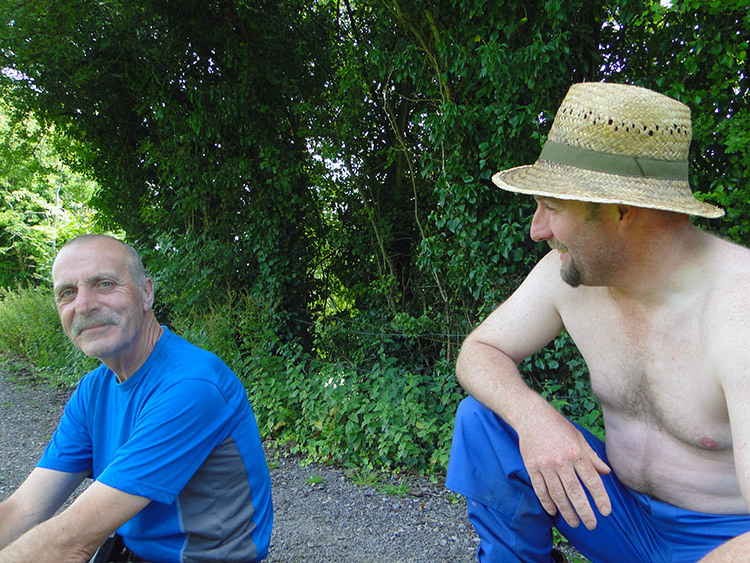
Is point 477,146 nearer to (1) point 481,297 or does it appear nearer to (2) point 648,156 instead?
(1) point 481,297

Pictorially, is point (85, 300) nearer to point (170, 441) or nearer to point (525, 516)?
point (170, 441)

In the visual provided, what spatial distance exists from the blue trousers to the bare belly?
5 centimetres

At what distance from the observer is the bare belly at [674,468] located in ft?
5.76

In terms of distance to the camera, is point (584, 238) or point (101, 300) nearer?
point (584, 238)

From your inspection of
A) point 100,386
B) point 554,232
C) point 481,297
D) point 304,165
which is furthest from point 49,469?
point 304,165

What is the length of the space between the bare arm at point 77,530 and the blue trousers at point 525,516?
3.39 feet

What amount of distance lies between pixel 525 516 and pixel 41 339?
350 inches

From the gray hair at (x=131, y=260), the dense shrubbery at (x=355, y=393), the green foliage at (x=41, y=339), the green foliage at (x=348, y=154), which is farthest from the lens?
the green foliage at (x=41, y=339)

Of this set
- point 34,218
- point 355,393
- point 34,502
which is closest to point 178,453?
point 34,502

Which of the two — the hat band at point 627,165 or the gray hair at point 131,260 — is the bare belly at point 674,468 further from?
the gray hair at point 131,260

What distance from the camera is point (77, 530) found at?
1.63 metres

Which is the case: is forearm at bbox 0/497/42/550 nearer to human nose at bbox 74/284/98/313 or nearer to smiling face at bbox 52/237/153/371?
smiling face at bbox 52/237/153/371

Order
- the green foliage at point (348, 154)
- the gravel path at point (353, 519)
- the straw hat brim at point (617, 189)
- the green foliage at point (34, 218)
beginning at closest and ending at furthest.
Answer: the straw hat brim at point (617, 189), the gravel path at point (353, 519), the green foliage at point (348, 154), the green foliage at point (34, 218)

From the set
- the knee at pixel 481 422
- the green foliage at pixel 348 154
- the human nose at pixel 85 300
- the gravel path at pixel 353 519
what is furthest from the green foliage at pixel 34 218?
the knee at pixel 481 422
